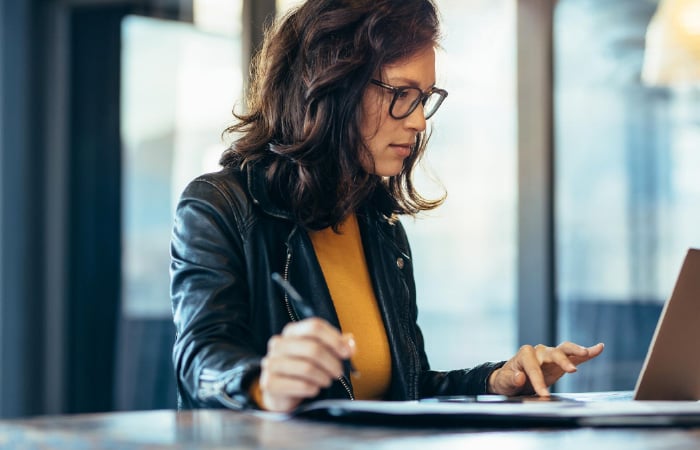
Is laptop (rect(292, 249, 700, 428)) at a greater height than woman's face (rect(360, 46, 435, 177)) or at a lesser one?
lesser

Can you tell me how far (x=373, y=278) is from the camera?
5.62ft

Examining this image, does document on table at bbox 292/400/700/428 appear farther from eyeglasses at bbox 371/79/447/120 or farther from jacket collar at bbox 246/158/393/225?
eyeglasses at bbox 371/79/447/120

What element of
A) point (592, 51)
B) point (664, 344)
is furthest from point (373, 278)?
point (592, 51)

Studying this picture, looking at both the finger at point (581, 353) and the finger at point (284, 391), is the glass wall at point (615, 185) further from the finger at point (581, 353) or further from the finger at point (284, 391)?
the finger at point (284, 391)

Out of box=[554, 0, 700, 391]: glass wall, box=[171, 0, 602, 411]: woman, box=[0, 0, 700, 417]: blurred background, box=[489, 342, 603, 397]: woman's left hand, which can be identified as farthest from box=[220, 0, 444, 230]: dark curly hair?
box=[554, 0, 700, 391]: glass wall

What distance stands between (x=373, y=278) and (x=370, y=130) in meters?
0.27

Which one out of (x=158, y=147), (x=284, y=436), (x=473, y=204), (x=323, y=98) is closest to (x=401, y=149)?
(x=323, y=98)

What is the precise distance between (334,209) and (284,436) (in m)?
0.82

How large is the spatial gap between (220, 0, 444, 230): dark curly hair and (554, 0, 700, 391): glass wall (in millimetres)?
1849

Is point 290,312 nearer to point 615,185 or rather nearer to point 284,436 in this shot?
point 284,436

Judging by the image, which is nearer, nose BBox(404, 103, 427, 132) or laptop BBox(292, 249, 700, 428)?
laptop BBox(292, 249, 700, 428)

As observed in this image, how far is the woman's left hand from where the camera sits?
1.41 metres

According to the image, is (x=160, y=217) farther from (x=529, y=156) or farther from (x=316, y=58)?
(x=316, y=58)

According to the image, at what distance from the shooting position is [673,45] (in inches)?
127
